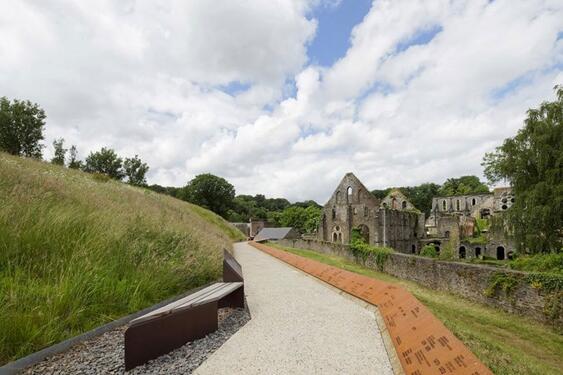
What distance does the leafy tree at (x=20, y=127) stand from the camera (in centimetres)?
2386

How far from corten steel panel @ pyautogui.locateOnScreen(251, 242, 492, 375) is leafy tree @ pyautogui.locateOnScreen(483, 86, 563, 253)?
587 inches

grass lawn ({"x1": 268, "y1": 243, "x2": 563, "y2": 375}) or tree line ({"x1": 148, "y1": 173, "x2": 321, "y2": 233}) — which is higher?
tree line ({"x1": 148, "y1": 173, "x2": 321, "y2": 233})

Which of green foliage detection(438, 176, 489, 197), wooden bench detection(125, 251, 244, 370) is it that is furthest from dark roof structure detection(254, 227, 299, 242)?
green foliage detection(438, 176, 489, 197)

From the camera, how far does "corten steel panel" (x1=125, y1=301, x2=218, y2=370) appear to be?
3312 mm

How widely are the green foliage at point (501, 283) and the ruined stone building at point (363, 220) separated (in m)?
21.8

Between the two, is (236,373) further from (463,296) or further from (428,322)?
(463,296)

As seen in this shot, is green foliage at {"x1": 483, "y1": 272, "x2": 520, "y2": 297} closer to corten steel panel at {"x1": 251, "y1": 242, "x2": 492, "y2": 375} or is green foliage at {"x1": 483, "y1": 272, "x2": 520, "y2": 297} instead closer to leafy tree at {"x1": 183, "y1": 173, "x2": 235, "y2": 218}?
corten steel panel at {"x1": 251, "y1": 242, "x2": 492, "y2": 375}

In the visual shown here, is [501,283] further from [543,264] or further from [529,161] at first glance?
[529,161]

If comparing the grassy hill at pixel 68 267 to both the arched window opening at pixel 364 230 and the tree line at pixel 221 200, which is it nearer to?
the arched window opening at pixel 364 230

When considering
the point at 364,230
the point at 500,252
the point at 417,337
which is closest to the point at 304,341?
the point at 417,337

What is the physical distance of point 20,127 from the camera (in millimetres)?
24594

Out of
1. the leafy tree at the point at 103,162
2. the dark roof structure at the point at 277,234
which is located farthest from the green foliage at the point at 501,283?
the leafy tree at the point at 103,162

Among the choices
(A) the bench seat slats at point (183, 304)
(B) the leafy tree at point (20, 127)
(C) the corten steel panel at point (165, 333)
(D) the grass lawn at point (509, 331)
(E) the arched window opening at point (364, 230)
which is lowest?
(D) the grass lawn at point (509, 331)

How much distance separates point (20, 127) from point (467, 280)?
100 feet
